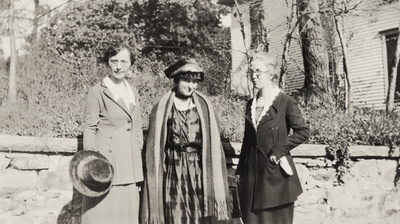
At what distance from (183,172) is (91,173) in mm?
794

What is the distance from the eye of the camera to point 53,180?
423 centimetres

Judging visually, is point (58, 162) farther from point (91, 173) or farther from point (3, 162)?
point (91, 173)

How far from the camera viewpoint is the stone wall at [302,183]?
4.12m

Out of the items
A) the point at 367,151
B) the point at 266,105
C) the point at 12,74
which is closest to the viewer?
the point at 266,105

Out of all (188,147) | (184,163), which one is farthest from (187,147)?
(184,163)

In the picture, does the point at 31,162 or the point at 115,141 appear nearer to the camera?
the point at 115,141

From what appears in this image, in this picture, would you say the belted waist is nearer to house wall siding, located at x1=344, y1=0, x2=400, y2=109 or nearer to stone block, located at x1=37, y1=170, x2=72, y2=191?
stone block, located at x1=37, y1=170, x2=72, y2=191

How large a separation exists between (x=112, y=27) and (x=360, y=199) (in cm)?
832

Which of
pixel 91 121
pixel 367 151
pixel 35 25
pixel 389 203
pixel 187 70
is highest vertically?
pixel 35 25

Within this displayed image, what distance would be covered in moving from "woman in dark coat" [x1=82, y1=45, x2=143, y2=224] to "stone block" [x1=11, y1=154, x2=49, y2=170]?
106 centimetres

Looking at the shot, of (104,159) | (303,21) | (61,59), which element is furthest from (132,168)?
(61,59)

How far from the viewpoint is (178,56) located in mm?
11672

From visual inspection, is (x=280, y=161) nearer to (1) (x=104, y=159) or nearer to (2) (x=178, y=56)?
(1) (x=104, y=159)

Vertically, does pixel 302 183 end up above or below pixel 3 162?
below
